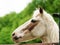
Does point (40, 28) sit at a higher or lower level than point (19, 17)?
lower

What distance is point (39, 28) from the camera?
1713 mm

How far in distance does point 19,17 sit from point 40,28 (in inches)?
9.4

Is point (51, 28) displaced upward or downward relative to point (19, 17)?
downward

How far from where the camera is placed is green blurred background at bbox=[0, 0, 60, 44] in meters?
1.75

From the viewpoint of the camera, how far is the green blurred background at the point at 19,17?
1.75 m

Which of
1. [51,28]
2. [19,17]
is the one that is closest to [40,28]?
[51,28]

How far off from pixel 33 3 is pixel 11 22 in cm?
28

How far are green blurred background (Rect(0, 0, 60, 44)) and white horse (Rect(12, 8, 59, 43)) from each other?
0.07m

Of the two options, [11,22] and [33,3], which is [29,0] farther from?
[11,22]

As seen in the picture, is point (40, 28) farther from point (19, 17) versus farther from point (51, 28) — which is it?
point (19, 17)

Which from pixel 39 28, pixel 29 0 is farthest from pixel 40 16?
pixel 29 0

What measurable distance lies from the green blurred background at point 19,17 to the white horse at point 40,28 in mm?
67

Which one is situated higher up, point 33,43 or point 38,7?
point 38,7

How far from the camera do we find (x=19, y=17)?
1805mm
